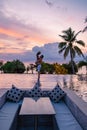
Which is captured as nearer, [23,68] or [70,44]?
[23,68]

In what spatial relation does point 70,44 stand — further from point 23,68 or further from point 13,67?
point 13,67

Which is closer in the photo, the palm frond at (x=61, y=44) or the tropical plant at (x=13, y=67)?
the tropical plant at (x=13, y=67)

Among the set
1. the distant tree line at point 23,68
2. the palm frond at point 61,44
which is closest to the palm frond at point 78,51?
the palm frond at point 61,44

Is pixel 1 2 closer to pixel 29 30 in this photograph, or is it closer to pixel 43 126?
pixel 29 30

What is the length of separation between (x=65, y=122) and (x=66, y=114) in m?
0.77

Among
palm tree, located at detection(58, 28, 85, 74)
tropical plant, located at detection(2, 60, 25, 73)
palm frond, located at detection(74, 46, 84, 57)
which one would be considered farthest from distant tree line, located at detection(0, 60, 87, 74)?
palm frond, located at detection(74, 46, 84, 57)

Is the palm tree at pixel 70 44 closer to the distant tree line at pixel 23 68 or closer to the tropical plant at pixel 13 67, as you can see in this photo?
the distant tree line at pixel 23 68

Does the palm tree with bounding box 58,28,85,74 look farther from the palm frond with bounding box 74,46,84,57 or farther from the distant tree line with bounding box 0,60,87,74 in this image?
the distant tree line with bounding box 0,60,87,74

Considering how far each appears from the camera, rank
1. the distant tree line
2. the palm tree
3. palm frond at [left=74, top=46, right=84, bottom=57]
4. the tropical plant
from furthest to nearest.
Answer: the palm tree, palm frond at [left=74, top=46, right=84, bottom=57], the tropical plant, the distant tree line

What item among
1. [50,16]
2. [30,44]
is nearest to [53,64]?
[30,44]

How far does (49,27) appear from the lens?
1917 centimetres

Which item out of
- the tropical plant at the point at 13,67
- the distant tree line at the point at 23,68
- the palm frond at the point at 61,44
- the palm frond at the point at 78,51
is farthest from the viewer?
the palm frond at the point at 61,44

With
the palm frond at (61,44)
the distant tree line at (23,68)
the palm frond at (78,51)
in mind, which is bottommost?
the distant tree line at (23,68)

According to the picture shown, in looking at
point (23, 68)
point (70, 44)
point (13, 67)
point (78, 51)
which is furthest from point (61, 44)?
point (13, 67)
